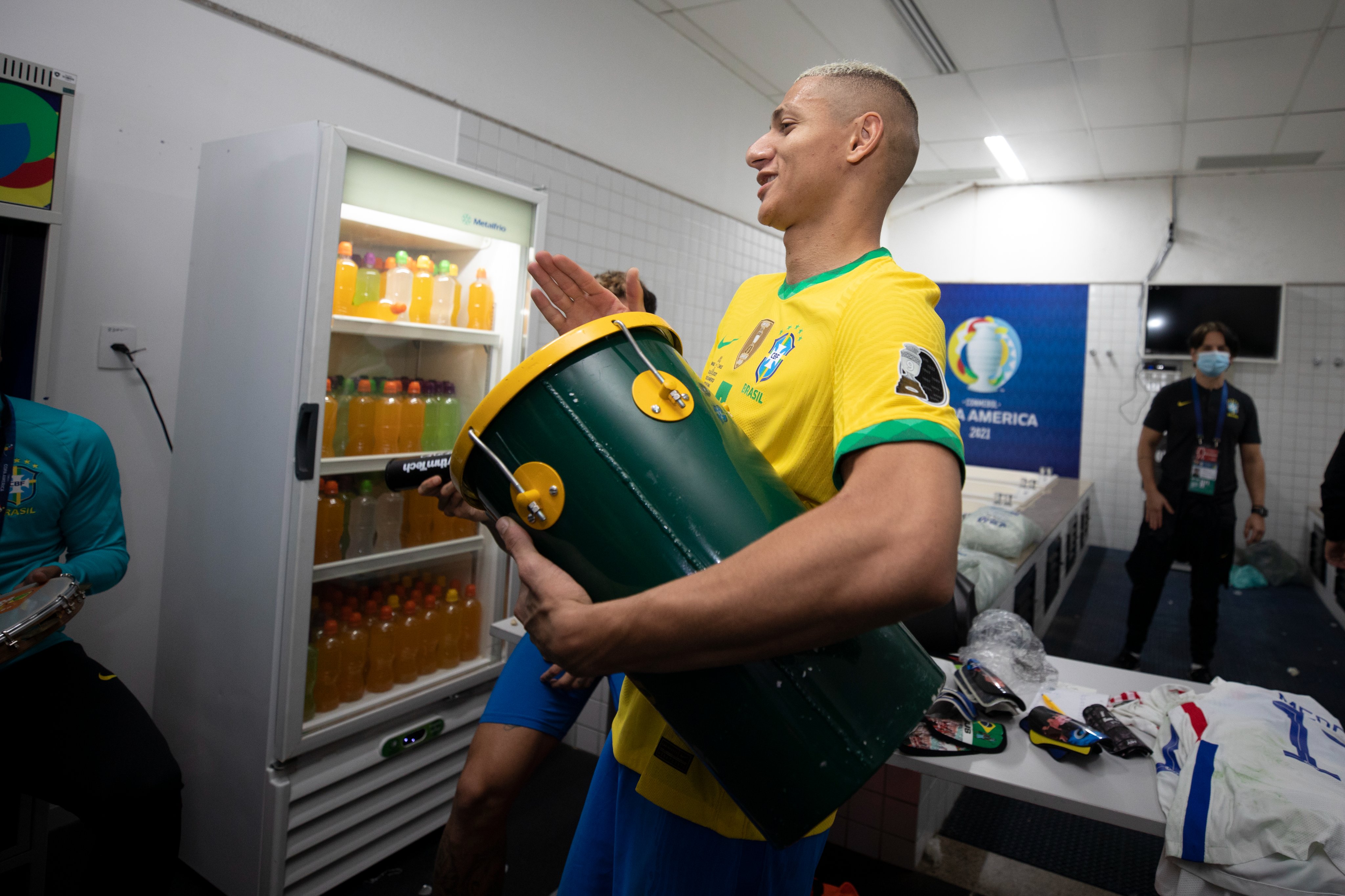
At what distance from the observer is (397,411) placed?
2.53 meters

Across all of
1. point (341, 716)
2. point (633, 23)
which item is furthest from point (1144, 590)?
point (633, 23)

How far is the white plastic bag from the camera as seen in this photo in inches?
123

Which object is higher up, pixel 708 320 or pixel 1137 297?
pixel 1137 297

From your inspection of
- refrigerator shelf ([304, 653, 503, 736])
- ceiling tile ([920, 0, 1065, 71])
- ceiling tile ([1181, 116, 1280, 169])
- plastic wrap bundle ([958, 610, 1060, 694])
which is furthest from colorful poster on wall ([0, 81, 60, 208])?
ceiling tile ([1181, 116, 1280, 169])

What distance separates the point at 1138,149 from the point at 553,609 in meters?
6.94

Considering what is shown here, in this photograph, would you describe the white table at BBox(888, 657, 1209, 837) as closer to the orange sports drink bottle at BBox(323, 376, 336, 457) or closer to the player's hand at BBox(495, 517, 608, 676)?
the player's hand at BBox(495, 517, 608, 676)

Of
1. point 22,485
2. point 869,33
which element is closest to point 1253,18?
point 869,33

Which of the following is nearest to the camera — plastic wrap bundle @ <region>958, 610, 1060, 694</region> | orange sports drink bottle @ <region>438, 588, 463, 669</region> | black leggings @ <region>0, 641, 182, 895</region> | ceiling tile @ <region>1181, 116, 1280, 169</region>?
black leggings @ <region>0, 641, 182, 895</region>

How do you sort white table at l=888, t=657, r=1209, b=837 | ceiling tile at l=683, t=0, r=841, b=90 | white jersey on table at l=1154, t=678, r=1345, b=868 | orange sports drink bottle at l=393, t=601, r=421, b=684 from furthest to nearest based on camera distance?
1. ceiling tile at l=683, t=0, r=841, b=90
2. orange sports drink bottle at l=393, t=601, r=421, b=684
3. white table at l=888, t=657, r=1209, b=837
4. white jersey on table at l=1154, t=678, r=1345, b=868

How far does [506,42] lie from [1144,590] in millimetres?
4077

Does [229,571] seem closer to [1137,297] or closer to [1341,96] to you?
[1341,96]

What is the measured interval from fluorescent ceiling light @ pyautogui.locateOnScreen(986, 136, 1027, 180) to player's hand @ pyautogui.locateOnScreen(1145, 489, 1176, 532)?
340 cm

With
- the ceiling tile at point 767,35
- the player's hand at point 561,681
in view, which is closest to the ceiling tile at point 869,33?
the ceiling tile at point 767,35

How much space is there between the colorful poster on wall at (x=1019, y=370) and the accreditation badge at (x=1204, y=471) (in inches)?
137
